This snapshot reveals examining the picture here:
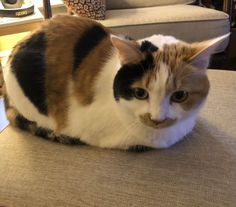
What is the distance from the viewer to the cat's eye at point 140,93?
0.73m

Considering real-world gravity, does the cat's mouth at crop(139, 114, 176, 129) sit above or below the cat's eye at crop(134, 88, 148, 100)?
below

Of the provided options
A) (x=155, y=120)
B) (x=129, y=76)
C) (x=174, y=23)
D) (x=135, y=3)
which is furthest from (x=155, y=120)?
(x=135, y=3)

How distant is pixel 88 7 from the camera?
5.82 ft

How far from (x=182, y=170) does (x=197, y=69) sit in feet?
0.73

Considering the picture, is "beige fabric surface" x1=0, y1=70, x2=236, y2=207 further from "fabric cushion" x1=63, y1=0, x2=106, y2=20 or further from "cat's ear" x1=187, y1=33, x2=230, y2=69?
"fabric cushion" x1=63, y1=0, x2=106, y2=20

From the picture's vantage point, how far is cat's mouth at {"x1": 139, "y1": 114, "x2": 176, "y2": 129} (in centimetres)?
74

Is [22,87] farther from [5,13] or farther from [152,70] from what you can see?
[5,13]

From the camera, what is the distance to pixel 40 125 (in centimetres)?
96

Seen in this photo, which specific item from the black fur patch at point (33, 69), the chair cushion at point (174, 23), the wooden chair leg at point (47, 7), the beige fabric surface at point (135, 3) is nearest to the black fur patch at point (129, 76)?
the black fur patch at point (33, 69)

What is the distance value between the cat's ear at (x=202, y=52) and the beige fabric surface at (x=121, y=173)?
22 centimetres

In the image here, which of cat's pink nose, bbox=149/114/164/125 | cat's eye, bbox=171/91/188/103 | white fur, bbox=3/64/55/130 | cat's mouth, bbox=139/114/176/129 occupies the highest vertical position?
cat's eye, bbox=171/91/188/103

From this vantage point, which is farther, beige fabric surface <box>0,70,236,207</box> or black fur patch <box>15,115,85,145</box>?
black fur patch <box>15,115,85,145</box>

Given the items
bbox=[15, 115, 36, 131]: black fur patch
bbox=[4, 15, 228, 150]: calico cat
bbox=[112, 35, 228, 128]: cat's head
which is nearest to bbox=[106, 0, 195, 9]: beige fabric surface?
bbox=[4, 15, 228, 150]: calico cat

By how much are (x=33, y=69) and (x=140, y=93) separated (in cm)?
33
